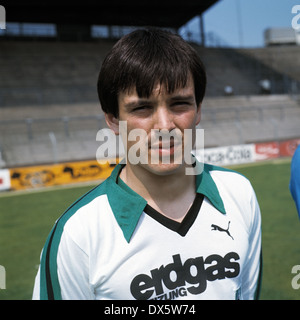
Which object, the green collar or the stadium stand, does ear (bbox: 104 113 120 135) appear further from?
the stadium stand

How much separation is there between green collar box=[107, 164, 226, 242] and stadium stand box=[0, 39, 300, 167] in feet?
48.9

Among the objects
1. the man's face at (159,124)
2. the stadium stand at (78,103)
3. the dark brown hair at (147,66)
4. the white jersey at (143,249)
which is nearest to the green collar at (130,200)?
the white jersey at (143,249)

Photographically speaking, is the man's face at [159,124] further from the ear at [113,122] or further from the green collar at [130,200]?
the green collar at [130,200]

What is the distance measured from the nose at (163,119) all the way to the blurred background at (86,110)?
3368 millimetres

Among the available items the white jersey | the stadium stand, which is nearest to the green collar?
the white jersey

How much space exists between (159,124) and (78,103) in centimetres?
2089

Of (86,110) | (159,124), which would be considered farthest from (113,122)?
(86,110)

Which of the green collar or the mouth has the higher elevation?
the mouth

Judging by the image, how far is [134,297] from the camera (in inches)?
59.4

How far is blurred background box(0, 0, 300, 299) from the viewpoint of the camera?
7.90 m

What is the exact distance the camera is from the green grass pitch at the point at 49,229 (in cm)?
461

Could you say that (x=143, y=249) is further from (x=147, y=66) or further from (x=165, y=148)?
(x=147, y=66)

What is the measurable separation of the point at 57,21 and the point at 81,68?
642 cm

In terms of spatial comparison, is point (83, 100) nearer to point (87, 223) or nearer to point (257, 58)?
point (257, 58)
